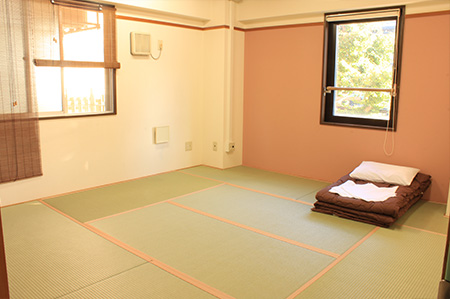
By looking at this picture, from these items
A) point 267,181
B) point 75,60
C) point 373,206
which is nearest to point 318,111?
point 267,181

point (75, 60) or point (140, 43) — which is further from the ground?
point (140, 43)

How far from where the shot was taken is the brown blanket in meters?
3.46

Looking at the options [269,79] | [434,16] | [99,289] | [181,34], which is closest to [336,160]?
[269,79]

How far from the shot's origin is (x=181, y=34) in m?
5.23

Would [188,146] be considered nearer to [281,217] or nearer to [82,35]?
[82,35]

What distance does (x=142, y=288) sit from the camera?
245 cm

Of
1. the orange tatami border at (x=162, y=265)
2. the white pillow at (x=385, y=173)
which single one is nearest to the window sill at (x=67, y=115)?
the orange tatami border at (x=162, y=265)

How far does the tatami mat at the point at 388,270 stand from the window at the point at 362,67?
5.38 ft

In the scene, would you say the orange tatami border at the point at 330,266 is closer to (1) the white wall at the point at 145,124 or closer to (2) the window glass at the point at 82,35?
(1) the white wall at the point at 145,124

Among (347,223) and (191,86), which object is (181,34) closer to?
(191,86)

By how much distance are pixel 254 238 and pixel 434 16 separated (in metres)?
2.87

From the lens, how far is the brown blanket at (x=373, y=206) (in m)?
3.46

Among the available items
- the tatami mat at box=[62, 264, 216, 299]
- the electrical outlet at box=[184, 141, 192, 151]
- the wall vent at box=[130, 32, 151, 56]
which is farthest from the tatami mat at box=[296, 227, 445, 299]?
the wall vent at box=[130, 32, 151, 56]

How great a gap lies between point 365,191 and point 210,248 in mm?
1735
